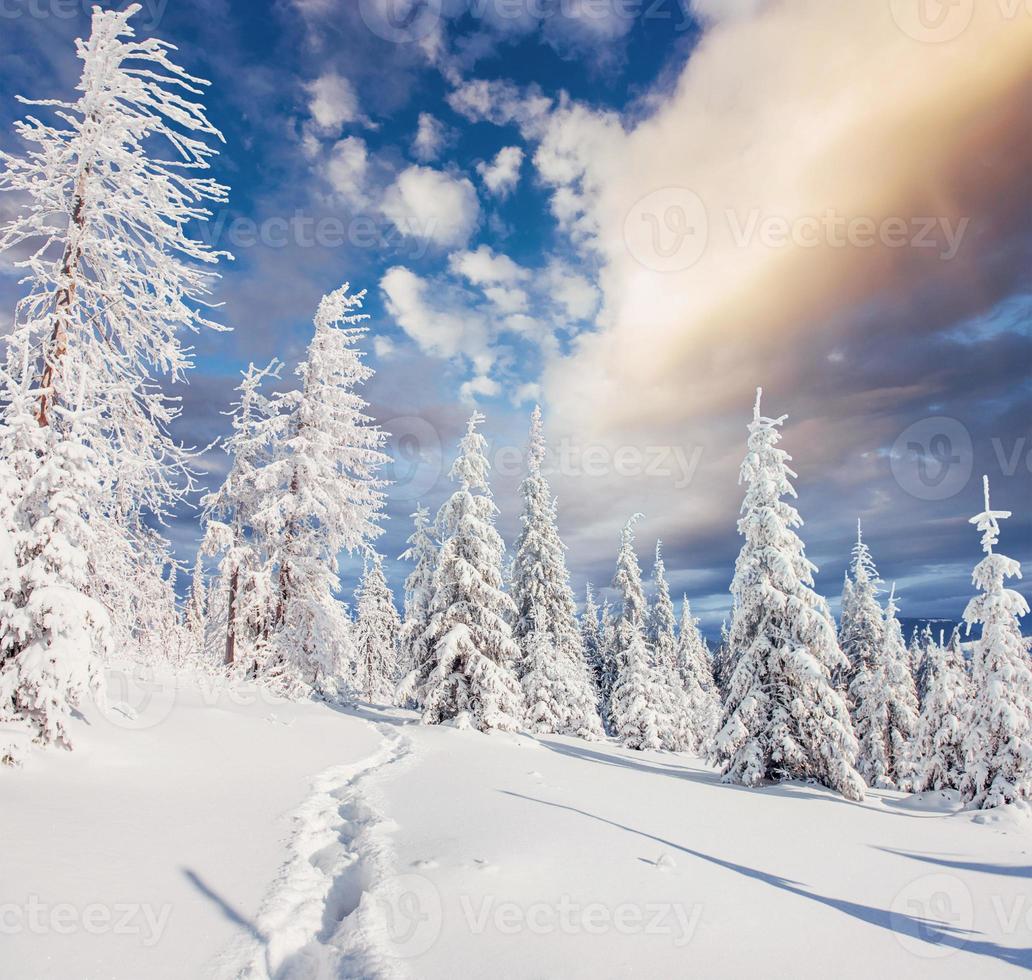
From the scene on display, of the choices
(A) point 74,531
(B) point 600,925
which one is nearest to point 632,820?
(B) point 600,925

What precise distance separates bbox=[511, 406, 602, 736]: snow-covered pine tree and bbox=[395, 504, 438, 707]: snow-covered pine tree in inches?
187

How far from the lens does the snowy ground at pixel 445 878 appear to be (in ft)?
15.4

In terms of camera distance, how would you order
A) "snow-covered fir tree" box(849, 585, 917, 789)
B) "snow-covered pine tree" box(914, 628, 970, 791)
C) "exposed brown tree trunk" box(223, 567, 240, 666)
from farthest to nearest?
"snow-covered fir tree" box(849, 585, 917, 789) < "snow-covered pine tree" box(914, 628, 970, 791) < "exposed brown tree trunk" box(223, 567, 240, 666)

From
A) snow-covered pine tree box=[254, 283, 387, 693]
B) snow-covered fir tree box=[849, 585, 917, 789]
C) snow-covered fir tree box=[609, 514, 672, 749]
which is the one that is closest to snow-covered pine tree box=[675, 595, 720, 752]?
snow-covered fir tree box=[609, 514, 672, 749]

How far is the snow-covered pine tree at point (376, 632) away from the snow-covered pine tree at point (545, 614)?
30.8m

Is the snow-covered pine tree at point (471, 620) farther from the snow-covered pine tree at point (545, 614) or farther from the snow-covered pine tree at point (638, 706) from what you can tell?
the snow-covered pine tree at point (638, 706)

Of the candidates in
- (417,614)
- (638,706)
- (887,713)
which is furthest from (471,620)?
(887,713)

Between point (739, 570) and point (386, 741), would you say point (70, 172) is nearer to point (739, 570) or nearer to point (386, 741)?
point (386, 741)

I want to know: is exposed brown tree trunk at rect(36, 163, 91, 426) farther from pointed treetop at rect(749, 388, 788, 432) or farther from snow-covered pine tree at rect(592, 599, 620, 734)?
snow-covered pine tree at rect(592, 599, 620, 734)

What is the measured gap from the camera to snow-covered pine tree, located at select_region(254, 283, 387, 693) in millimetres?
21891

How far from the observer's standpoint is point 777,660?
56.4ft

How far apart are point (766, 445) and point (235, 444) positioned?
20228 millimetres

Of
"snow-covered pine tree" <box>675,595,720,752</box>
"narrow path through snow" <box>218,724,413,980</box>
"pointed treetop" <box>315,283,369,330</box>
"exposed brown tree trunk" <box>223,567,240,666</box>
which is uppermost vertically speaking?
"pointed treetop" <box>315,283,369,330</box>

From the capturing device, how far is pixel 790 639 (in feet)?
57.1
